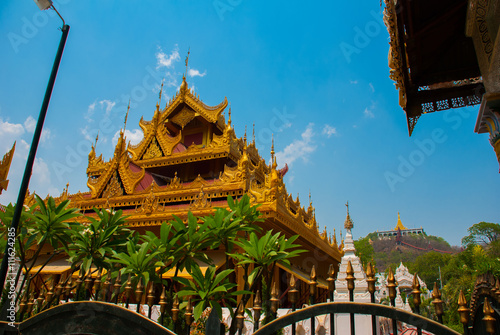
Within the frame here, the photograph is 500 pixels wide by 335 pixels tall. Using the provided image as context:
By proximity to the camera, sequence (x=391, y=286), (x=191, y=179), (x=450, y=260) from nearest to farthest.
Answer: (x=391, y=286) < (x=191, y=179) < (x=450, y=260)

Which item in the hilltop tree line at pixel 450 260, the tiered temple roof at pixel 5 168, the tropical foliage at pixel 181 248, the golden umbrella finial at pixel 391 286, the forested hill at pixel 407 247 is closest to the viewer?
the golden umbrella finial at pixel 391 286

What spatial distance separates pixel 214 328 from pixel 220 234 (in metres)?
1.88

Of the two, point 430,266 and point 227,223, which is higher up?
point 430,266

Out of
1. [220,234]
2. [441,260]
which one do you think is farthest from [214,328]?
[441,260]

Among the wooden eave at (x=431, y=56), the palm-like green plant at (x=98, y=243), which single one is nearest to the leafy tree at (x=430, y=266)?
the wooden eave at (x=431, y=56)

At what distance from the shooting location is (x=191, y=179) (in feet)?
46.7

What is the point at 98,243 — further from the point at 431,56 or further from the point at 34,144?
A: the point at 431,56

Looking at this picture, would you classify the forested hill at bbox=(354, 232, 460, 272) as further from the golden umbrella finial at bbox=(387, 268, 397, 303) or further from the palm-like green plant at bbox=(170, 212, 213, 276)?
the golden umbrella finial at bbox=(387, 268, 397, 303)

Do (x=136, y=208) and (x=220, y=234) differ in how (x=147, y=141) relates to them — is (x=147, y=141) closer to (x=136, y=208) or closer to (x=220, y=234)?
(x=136, y=208)

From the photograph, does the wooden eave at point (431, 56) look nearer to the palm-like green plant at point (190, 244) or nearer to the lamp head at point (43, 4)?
the palm-like green plant at point (190, 244)

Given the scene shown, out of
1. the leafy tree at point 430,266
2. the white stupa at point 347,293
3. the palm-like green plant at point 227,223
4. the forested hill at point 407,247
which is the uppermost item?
the forested hill at point 407,247

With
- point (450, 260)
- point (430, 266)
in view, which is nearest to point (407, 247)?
point (430, 266)

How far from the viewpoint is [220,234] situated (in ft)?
13.8

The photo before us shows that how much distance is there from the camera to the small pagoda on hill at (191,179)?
1098 centimetres
